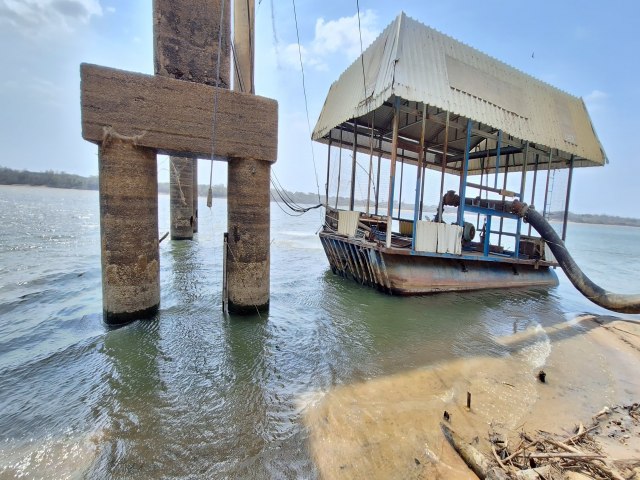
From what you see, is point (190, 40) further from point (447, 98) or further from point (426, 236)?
point (426, 236)

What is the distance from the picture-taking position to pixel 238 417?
401cm

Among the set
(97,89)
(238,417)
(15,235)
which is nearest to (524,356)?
(238,417)

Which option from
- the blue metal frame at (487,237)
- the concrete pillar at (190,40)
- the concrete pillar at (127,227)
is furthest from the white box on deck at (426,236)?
the concrete pillar at (127,227)

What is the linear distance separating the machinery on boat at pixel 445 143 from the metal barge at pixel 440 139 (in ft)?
0.14

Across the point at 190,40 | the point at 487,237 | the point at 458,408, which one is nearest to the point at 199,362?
A: the point at 458,408

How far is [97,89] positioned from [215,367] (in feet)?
16.8

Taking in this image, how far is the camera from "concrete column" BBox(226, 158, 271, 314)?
6684mm

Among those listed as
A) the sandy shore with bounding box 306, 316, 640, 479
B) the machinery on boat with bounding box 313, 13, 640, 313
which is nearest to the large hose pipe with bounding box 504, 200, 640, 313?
the machinery on boat with bounding box 313, 13, 640, 313

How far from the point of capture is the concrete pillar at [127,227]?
5762 millimetres

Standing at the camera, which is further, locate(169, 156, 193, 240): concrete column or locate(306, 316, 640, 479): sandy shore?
locate(169, 156, 193, 240): concrete column

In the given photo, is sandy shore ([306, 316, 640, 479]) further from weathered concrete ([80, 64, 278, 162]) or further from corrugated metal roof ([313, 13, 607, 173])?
corrugated metal roof ([313, 13, 607, 173])

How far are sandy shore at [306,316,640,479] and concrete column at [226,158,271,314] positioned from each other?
316 cm

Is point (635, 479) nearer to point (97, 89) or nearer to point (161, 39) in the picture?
point (97, 89)

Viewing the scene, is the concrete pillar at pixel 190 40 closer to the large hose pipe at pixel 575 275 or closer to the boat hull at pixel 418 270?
the boat hull at pixel 418 270
